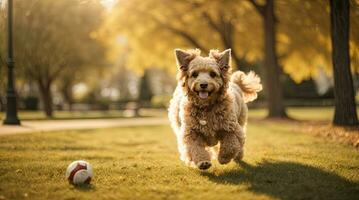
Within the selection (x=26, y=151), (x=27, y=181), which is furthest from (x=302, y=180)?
(x=26, y=151)

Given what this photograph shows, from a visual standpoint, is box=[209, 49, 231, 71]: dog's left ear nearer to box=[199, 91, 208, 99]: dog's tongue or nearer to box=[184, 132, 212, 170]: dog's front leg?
box=[199, 91, 208, 99]: dog's tongue

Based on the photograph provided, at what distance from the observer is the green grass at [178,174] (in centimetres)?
523

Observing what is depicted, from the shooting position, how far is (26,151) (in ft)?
30.3

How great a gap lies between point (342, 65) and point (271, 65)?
25.3ft

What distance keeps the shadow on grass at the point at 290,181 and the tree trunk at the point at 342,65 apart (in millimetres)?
6156

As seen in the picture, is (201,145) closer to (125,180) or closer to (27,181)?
(125,180)

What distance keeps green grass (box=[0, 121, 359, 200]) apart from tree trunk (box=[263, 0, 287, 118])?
10.4m

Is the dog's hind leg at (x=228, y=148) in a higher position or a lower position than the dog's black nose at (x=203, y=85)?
lower

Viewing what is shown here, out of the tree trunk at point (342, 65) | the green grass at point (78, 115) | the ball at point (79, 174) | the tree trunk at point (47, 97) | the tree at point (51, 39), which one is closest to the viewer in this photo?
the ball at point (79, 174)

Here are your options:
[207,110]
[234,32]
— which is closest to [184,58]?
[207,110]

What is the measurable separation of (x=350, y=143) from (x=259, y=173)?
13.6 feet

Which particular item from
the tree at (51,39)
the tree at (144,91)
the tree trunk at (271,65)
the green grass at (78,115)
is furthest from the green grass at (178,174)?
the tree at (144,91)

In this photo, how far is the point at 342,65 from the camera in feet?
41.2

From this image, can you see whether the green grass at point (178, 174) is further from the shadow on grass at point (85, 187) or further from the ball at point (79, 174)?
the ball at point (79, 174)
